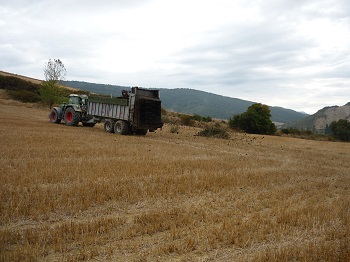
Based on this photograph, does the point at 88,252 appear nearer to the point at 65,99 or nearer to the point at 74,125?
the point at 74,125

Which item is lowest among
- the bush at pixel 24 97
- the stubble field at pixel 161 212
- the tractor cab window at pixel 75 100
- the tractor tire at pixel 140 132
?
the stubble field at pixel 161 212

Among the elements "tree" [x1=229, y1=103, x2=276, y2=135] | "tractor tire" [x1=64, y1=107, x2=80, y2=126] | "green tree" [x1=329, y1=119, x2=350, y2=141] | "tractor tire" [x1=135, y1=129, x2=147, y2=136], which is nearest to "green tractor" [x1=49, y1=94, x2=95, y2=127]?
"tractor tire" [x1=64, y1=107, x2=80, y2=126]

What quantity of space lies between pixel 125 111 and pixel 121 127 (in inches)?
43.9

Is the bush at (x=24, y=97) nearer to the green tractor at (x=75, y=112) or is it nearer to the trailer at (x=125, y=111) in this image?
the green tractor at (x=75, y=112)

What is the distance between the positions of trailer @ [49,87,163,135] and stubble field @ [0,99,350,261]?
9.77 metres

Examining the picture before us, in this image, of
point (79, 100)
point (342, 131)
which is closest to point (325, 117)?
point (342, 131)

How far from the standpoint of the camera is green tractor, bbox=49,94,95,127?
2408 cm

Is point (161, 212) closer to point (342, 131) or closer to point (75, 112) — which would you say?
point (75, 112)

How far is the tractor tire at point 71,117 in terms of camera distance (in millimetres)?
23969

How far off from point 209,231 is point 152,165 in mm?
5568

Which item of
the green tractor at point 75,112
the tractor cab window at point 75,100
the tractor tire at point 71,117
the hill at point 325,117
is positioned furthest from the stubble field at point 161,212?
the hill at point 325,117

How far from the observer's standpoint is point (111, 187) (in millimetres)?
7531

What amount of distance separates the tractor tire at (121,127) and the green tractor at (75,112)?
378cm

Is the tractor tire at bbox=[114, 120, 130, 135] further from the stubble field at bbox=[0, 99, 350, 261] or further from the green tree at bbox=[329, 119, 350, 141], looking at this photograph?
the green tree at bbox=[329, 119, 350, 141]
